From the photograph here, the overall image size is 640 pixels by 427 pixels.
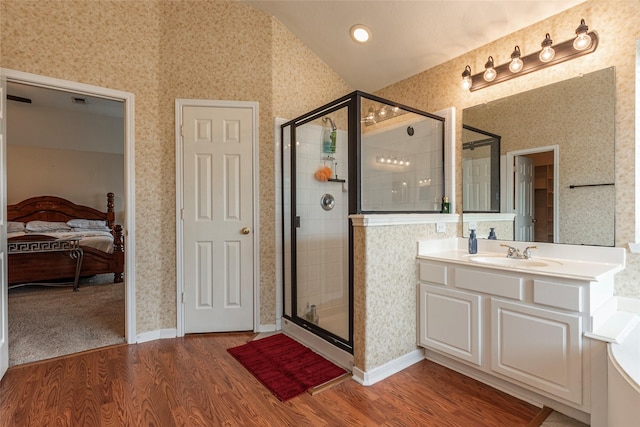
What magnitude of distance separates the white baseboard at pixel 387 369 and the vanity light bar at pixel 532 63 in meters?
2.13

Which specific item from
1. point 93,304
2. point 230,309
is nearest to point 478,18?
point 230,309

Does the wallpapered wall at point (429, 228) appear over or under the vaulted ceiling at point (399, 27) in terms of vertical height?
under

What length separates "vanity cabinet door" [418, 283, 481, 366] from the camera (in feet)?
6.51

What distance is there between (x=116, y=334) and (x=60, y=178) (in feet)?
14.5

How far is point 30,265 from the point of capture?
4133 mm

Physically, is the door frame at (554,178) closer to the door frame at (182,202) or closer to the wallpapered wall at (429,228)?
the wallpapered wall at (429,228)

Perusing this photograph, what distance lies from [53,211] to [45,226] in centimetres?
47

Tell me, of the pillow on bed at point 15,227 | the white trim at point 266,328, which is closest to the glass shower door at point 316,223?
the white trim at point 266,328

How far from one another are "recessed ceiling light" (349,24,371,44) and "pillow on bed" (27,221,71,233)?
5.47 m

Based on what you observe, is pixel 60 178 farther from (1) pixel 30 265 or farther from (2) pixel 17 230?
(1) pixel 30 265

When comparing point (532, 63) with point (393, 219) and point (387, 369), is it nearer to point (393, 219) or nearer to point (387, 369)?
point (393, 219)

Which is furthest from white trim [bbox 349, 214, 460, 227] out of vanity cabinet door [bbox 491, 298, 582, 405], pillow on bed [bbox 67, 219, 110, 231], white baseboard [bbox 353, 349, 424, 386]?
pillow on bed [bbox 67, 219, 110, 231]

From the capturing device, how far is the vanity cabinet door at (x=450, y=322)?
1.98 meters

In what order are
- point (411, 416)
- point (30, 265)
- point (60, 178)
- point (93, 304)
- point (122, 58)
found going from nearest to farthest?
point (411, 416)
point (122, 58)
point (93, 304)
point (30, 265)
point (60, 178)
